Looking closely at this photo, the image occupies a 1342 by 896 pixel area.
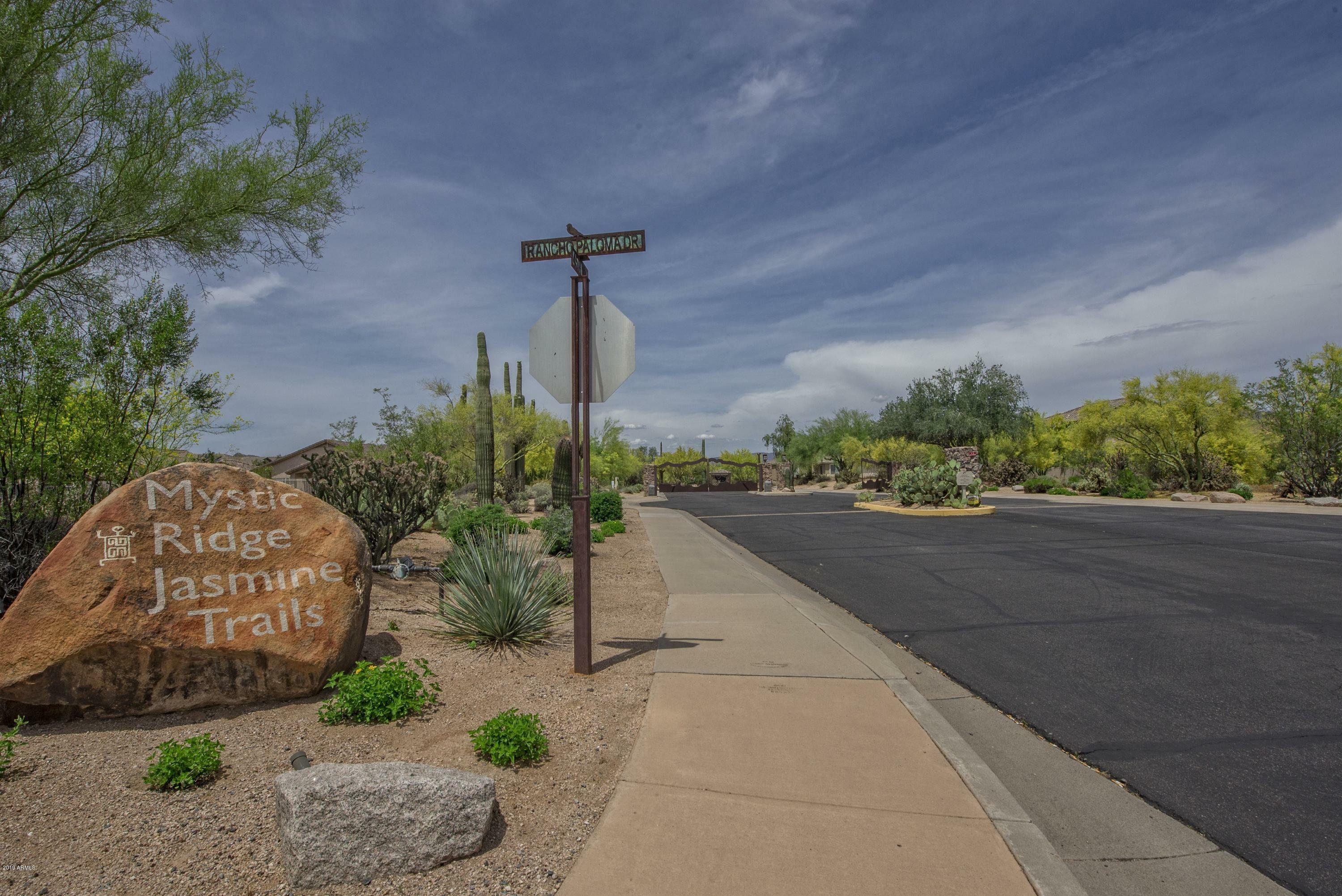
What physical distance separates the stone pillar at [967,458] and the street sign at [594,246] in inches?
949

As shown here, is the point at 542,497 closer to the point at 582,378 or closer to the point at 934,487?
the point at 934,487

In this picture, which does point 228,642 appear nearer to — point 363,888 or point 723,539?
point 363,888

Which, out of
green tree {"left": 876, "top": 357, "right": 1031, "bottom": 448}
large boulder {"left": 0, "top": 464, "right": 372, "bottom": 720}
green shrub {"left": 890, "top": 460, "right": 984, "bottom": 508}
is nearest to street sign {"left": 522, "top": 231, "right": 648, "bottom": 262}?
large boulder {"left": 0, "top": 464, "right": 372, "bottom": 720}

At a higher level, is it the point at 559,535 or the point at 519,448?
the point at 519,448

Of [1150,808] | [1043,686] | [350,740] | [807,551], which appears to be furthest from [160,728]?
[807,551]

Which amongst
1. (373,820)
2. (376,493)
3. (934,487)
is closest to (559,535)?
(376,493)

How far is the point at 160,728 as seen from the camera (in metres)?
4.29

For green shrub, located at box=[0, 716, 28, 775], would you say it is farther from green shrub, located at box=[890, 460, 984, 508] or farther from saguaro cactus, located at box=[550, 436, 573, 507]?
green shrub, located at box=[890, 460, 984, 508]

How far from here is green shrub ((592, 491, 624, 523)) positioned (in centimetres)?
1994

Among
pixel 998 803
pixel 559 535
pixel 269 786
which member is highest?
pixel 559 535

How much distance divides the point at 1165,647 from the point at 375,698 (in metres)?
6.58

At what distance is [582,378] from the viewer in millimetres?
5918

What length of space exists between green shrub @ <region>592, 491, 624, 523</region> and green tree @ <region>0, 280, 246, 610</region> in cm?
1227

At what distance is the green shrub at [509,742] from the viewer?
396 cm
